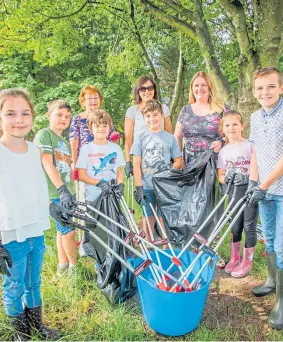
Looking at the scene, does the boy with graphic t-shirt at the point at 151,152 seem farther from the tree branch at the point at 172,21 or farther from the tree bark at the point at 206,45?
the tree branch at the point at 172,21

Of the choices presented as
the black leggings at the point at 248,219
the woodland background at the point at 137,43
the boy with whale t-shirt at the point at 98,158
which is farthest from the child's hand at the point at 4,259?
the woodland background at the point at 137,43

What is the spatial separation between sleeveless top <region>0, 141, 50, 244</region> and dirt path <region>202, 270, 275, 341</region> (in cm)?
143

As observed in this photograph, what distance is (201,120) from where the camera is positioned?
3.06 metres

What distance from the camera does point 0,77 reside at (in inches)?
507

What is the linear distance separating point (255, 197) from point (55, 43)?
577cm

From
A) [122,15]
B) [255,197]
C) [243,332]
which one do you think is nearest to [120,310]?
[243,332]

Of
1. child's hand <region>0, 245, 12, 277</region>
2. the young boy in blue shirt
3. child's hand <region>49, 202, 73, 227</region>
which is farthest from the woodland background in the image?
child's hand <region>0, 245, 12, 277</region>

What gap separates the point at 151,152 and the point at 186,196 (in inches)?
20.3

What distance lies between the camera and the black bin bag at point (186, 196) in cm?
289

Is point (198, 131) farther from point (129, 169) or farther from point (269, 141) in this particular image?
point (269, 141)

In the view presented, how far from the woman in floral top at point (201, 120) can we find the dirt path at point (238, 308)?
1.11 m

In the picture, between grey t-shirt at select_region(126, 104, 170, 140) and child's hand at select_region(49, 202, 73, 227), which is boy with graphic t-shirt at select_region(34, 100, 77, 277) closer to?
child's hand at select_region(49, 202, 73, 227)

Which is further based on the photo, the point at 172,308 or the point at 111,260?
the point at 111,260

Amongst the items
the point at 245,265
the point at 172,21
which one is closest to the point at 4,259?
the point at 245,265
